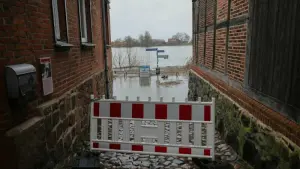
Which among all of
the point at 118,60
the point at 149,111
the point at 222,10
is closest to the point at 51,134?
the point at 149,111

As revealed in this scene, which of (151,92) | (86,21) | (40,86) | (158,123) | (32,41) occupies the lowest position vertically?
(151,92)

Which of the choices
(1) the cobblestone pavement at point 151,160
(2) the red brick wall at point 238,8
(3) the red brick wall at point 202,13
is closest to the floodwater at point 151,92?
(3) the red brick wall at point 202,13

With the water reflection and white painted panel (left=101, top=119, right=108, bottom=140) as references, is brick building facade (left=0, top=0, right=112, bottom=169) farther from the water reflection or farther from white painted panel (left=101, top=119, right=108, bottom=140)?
the water reflection

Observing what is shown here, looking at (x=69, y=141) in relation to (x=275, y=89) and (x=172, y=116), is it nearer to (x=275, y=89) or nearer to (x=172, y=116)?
(x=172, y=116)

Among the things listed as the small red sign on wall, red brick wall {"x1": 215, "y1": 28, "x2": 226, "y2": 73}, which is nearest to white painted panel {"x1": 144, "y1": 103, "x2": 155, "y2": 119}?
the small red sign on wall

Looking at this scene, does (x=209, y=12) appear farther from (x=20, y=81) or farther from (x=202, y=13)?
(x=20, y=81)

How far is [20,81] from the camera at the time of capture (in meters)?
2.17

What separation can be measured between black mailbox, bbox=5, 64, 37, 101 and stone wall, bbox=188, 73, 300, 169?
2718mm

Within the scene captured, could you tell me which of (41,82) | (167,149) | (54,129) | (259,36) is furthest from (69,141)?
(259,36)

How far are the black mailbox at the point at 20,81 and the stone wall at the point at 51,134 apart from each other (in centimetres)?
33

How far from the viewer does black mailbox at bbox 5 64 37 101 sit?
211 centimetres

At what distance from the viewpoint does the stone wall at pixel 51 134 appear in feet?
7.28

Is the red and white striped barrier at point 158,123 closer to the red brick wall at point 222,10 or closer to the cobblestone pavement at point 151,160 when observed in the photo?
the cobblestone pavement at point 151,160

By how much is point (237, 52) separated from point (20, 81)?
11.5 ft
